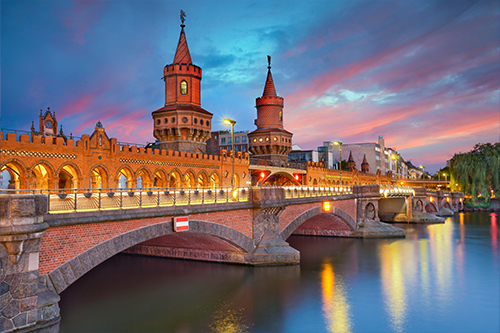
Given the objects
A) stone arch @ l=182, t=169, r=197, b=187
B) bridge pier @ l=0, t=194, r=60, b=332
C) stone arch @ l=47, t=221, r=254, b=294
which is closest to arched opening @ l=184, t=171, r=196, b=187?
stone arch @ l=182, t=169, r=197, b=187

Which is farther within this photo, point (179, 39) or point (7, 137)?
point (179, 39)

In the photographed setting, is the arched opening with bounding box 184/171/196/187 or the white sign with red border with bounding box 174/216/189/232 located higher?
the arched opening with bounding box 184/171/196/187

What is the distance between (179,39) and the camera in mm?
53219

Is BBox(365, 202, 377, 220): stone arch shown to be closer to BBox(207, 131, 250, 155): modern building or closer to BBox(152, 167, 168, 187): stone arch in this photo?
BBox(152, 167, 168, 187): stone arch

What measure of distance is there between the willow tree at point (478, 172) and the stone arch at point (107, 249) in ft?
278

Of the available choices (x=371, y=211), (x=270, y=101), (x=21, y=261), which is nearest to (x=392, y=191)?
(x=371, y=211)

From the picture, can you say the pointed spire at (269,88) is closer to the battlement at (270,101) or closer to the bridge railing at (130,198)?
the battlement at (270,101)

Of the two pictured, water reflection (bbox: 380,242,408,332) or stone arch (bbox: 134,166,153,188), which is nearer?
water reflection (bbox: 380,242,408,332)

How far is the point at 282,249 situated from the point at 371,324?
1155 centimetres

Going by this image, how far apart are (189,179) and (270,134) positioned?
25.3 meters

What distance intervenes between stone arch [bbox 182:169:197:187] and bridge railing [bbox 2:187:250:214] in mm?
17187

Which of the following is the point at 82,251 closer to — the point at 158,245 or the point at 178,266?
the point at 178,266

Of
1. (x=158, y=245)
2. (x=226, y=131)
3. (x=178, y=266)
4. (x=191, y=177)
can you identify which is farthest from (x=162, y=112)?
(x=226, y=131)

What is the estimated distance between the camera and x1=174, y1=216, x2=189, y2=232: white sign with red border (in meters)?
21.5
